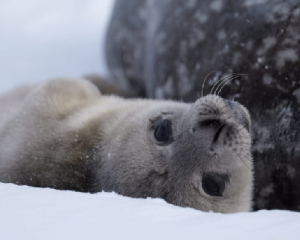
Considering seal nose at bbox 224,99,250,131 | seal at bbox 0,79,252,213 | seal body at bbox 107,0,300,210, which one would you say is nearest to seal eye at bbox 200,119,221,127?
seal at bbox 0,79,252,213

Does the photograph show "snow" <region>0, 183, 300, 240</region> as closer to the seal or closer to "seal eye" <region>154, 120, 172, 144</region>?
the seal

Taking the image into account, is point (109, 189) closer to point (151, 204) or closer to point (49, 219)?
point (151, 204)

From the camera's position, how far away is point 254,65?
274 cm

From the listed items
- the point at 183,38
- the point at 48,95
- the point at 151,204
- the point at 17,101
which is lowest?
the point at 17,101

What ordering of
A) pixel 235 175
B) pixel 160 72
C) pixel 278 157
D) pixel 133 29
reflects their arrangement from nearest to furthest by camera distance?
1. pixel 235 175
2. pixel 278 157
3. pixel 160 72
4. pixel 133 29

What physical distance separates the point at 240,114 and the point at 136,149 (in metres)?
0.51

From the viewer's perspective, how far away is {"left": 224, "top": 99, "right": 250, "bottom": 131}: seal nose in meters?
2.36

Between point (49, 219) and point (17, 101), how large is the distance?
92.4 inches

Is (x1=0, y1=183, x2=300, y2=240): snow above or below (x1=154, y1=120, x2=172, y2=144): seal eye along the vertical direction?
above

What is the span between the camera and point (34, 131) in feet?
9.29

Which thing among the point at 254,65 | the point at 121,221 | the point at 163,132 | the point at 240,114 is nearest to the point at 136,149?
the point at 163,132

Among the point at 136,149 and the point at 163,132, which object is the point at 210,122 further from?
the point at 136,149

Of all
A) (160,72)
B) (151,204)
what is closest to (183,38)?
(160,72)

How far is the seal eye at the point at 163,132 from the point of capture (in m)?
2.44
